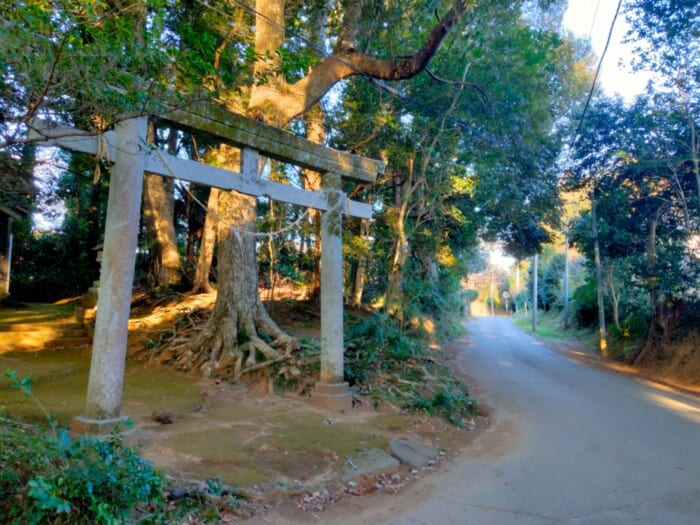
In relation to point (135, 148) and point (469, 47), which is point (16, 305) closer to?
point (135, 148)

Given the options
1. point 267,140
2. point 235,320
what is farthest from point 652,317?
point 267,140

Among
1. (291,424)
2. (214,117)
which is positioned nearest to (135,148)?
(214,117)

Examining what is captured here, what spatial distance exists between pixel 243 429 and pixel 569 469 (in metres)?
4.03

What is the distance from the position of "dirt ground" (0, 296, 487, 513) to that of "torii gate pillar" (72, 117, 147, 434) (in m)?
0.57

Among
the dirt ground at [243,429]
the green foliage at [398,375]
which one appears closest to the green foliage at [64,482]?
the dirt ground at [243,429]

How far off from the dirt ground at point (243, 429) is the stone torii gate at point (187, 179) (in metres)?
0.68

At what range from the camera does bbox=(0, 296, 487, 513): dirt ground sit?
4.72m

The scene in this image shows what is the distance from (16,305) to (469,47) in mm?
15690

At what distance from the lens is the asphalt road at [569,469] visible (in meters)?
4.47

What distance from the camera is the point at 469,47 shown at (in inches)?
463

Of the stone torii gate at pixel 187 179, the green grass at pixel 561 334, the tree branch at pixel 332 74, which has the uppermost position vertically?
the tree branch at pixel 332 74

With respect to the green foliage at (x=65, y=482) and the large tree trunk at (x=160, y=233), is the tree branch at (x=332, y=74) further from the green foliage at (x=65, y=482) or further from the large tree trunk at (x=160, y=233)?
the green foliage at (x=65, y=482)

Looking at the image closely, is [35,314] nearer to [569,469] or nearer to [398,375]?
[398,375]

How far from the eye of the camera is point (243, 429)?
20.6ft
